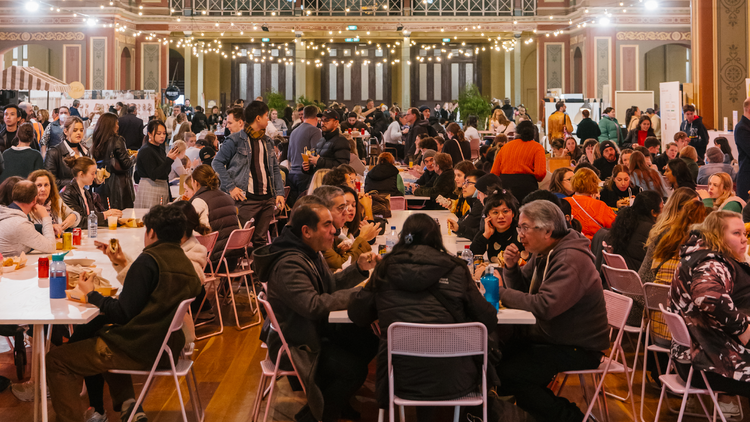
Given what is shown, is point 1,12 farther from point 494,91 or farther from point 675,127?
point 675,127

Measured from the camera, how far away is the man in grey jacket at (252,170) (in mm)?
6258

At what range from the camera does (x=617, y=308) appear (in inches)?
143

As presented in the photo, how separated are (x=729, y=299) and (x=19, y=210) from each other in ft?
13.4

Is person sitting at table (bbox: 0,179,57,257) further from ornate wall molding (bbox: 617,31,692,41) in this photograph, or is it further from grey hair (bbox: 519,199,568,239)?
ornate wall molding (bbox: 617,31,692,41)

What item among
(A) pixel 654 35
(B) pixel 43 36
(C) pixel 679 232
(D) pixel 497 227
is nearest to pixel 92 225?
(D) pixel 497 227

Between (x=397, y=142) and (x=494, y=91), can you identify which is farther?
(x=494, y=91)

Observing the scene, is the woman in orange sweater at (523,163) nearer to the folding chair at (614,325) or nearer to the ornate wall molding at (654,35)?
the folding chair at (614,325)

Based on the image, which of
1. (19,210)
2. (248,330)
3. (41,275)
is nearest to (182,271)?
(41,275)

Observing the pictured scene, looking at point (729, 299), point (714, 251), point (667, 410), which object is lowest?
point (667, 410)

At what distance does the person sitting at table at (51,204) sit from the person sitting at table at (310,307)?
7.31 feet

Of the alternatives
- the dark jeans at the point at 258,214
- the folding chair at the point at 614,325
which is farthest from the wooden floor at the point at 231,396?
the dark jeans at the point at 258,214

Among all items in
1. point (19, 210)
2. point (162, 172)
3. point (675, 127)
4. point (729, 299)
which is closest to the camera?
point (729, 299)

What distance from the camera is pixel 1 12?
22.4 meters

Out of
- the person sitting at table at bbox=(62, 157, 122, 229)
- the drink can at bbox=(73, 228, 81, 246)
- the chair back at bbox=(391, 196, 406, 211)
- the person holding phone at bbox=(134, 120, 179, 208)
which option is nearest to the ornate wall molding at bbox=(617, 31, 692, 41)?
the chair back at bbox=(391, 196, 406, 211)
